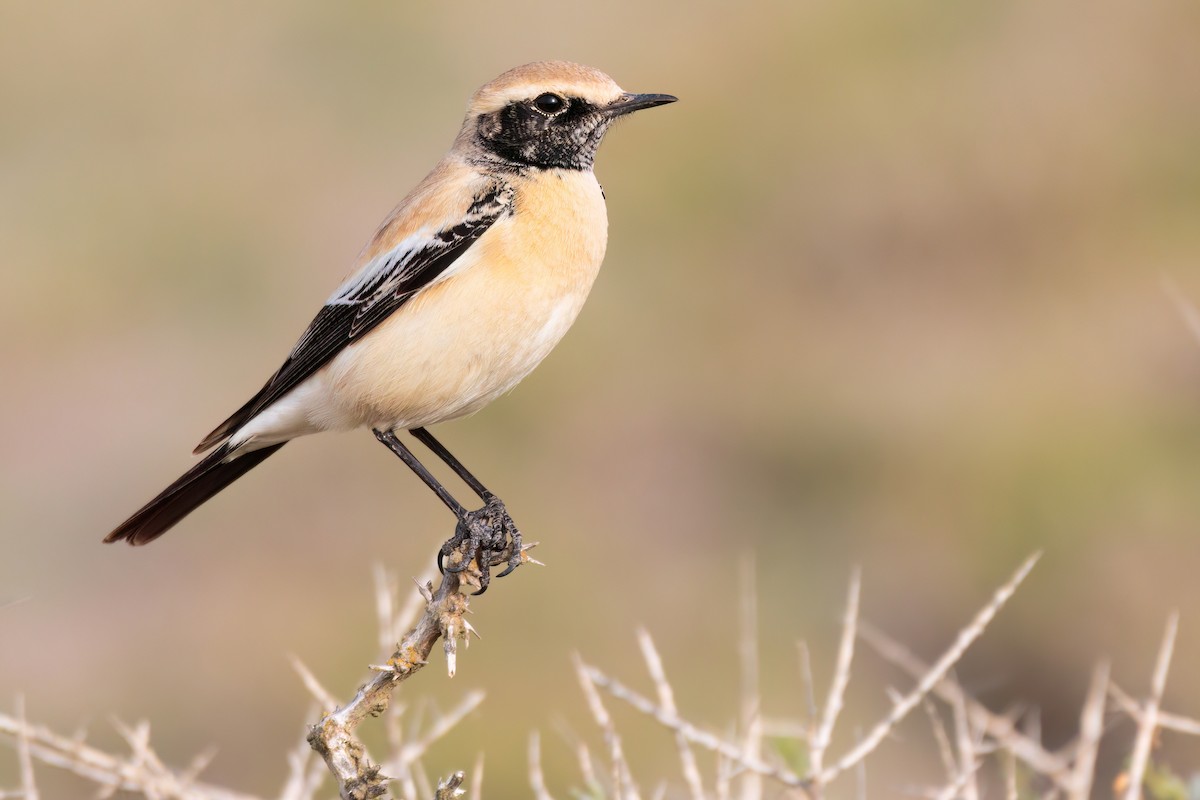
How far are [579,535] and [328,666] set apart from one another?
234cm

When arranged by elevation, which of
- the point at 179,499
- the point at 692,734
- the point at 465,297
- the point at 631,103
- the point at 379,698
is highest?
the point at 631,103

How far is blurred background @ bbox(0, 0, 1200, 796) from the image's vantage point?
31.3 ft

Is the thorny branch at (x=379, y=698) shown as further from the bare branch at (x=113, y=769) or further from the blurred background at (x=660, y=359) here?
the blurred background at (x=660, y=359)

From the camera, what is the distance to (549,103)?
505 centimetres

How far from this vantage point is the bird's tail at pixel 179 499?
16.3ft

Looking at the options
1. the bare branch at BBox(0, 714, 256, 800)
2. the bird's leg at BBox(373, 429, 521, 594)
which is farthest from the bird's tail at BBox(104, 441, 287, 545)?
the bare branch at BBox(0, 714, 256, 800)

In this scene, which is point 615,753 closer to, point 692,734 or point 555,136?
point 692,734

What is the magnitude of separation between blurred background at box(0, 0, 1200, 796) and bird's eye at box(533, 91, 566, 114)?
4.07m

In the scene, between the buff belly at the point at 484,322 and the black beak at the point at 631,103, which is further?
the black beak at the point at 631,103

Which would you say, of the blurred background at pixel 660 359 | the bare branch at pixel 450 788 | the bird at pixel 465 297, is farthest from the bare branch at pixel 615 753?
the blurred background at pixel 660 359

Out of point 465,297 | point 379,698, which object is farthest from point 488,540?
point 379,698

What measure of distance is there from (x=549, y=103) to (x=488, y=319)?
85cm

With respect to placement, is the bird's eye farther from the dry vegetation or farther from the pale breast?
the dry vegetation

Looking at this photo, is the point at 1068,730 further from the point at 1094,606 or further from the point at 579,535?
the point at 579,535
